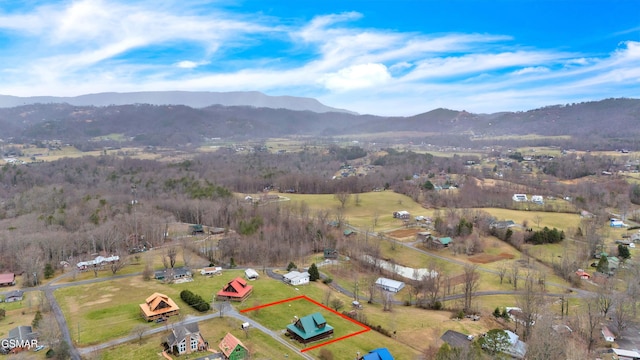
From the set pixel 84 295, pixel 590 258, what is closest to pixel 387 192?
pixel 590 258

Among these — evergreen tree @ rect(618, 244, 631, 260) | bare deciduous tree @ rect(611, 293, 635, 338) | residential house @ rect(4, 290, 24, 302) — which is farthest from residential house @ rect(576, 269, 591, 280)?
residential house @ rect(4, 290, 24, 302)

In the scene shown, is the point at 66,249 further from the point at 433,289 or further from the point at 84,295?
the point at 433,289

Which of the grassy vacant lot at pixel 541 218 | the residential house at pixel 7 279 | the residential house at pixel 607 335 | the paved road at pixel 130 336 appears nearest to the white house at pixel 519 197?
the grassy vacant lot at pixel 541 218

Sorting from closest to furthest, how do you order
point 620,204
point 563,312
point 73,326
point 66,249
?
1. point 73,326
2. point 563,312
3. point 66,249
4. point 620,204

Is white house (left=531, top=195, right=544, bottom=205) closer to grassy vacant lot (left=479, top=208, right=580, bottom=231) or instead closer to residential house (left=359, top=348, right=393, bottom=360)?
grassy vacant lot (left=479, top=208, right=580, bottom=231)

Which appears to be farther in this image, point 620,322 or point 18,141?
point 18,141

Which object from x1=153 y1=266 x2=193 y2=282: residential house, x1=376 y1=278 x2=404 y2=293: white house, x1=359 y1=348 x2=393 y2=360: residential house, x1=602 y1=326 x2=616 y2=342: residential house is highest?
x1=359 y1=348 x2=393 y2=360: residential house
